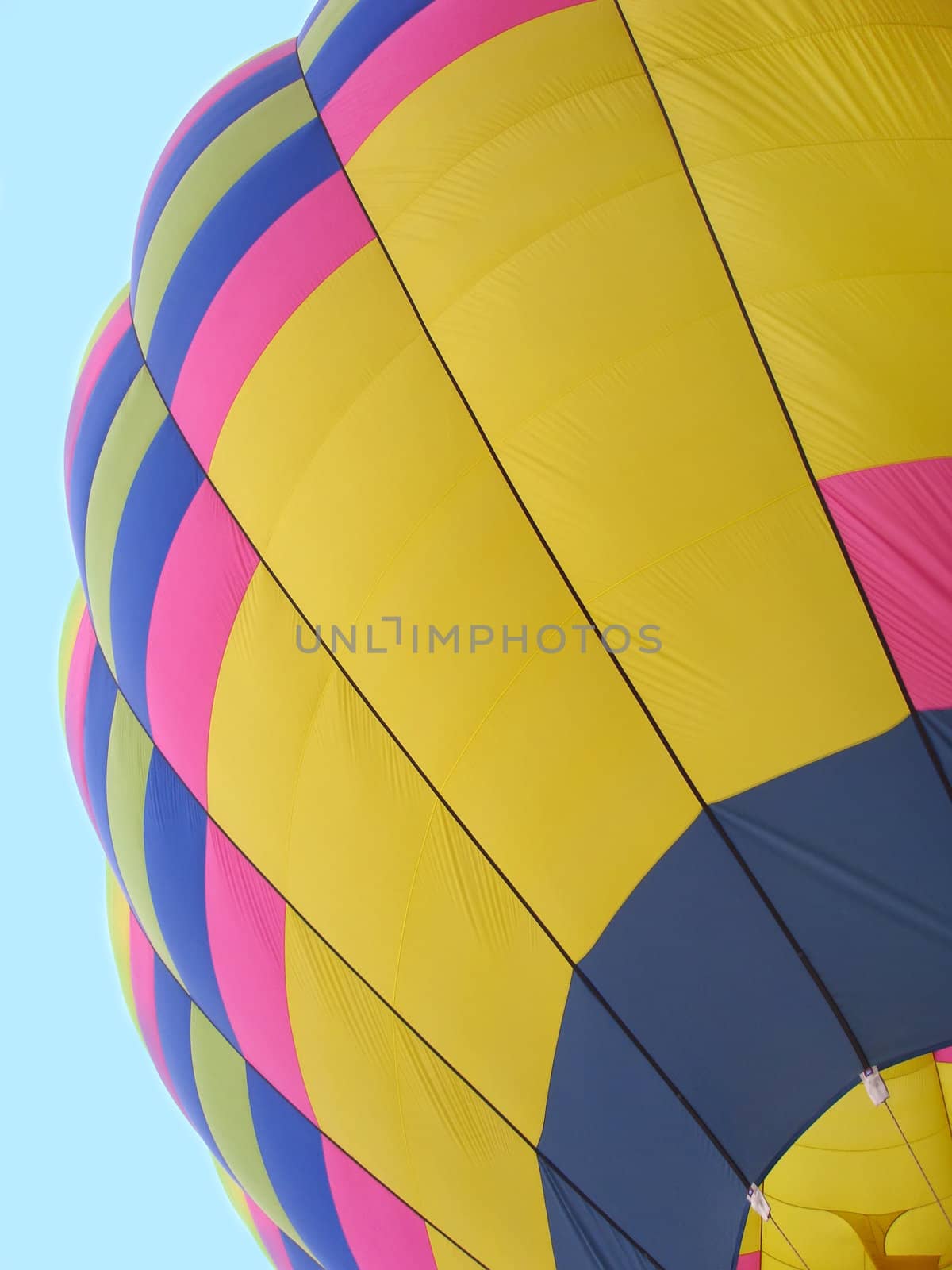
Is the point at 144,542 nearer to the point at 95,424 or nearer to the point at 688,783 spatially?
the point at 95,424

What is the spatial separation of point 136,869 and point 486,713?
63.0 inches

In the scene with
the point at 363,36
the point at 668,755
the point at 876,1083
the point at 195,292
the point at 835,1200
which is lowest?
the point at 835,1200

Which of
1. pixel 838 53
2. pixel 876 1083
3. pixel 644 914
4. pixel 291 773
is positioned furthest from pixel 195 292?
pixel 876 1083

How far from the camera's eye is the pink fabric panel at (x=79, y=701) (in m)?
3.99

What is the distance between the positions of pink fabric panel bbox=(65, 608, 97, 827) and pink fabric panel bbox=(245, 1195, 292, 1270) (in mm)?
1466

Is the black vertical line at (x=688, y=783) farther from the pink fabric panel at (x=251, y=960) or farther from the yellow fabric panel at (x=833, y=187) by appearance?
the pink fabric panel at (x=251, y=960)

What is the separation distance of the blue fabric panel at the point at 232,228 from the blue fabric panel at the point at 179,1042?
184 centimetres

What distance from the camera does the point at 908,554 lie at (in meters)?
2.22

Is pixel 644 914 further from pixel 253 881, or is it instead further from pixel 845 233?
pixel 845 233

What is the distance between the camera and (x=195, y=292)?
313 centimetres

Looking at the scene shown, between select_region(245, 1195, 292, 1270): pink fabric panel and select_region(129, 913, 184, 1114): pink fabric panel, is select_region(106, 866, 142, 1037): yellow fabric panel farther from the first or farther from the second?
select_region(245, 1195, 292, 1270): pink fabric panel

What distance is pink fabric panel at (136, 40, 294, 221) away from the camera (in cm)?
362

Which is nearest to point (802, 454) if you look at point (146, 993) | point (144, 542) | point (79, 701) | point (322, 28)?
point (144, 542)

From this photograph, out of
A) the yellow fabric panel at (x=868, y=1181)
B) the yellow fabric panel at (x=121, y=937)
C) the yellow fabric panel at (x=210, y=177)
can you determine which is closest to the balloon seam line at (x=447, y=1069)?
the yellow fabric panel at (x=210, y=177)
